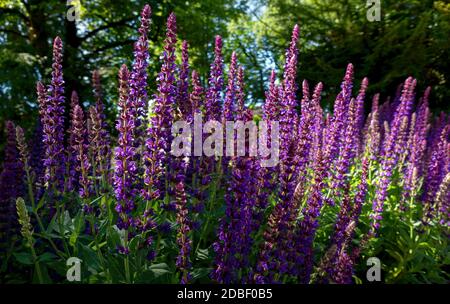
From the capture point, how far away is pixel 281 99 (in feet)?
14.9

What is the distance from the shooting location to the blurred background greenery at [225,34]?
14.0 metres

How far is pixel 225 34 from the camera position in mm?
19016

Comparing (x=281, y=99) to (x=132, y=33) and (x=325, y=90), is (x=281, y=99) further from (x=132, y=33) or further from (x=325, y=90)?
(x=132, y=33)

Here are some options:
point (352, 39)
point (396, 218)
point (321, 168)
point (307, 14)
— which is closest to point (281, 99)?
point (321, 168)

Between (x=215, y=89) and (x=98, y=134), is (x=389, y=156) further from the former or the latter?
(x=98, y=134)

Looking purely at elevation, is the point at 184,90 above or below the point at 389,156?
above

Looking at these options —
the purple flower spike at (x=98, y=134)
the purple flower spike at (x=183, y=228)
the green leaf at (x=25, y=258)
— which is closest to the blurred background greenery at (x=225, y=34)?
the purple flower spike at (x=98, y=134)

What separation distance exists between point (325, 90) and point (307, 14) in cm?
342

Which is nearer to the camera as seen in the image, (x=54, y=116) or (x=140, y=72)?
(x=140, y=72)

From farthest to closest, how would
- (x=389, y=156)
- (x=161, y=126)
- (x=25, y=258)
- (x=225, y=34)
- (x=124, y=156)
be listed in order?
(x=225, y=34) < (x=389, y=156) < (x=25, y=258) < (x=161, y=126) < (x=124, y=156)

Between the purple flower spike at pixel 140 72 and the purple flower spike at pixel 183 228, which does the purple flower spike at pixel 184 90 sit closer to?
the purple flower spike at pixel 140 72

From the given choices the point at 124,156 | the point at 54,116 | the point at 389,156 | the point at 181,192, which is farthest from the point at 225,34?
the point at 181,192

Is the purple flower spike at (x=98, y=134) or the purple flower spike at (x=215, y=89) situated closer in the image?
the purple flower spike at (x=98, y=134)

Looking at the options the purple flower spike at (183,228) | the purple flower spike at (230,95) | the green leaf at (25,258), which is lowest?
the green leaf at (25,258)
